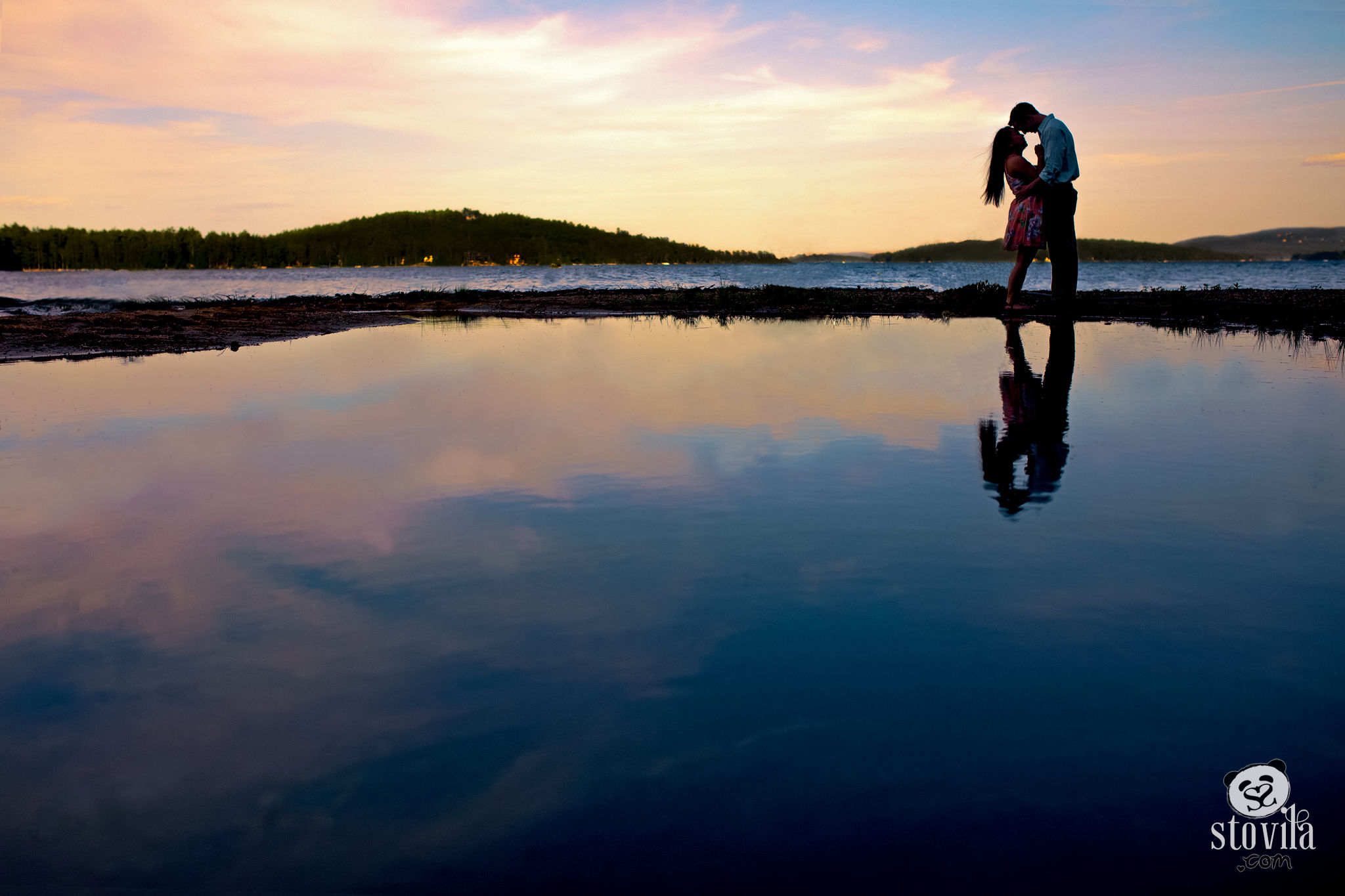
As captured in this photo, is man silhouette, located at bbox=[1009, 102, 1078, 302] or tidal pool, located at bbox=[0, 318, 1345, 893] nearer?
tidal pool, located at bbox=[0, 318, 1345, 893]

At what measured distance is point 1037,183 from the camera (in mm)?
16500

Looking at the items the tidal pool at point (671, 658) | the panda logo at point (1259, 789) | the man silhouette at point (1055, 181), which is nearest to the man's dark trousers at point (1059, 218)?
the man silhouette at point (1055, 181)

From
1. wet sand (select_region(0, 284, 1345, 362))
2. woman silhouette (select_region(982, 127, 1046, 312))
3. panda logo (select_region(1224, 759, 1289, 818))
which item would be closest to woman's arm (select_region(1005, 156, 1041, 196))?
woman silhouette (select_region(982, 127, 1046, 312))

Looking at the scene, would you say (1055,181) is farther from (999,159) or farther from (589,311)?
(589,311)

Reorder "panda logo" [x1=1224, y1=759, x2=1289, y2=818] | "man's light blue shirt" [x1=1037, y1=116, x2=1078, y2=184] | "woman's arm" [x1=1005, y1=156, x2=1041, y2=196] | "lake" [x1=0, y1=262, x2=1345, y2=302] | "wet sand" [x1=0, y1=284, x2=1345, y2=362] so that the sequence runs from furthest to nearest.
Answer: "lake" [x1=0, y1=262, x2=1345, y2=302], "wet sand" [x1=0, y1=284, x2=1345, y2=362], "woman's arm" [x1=1005, y1=156, x2=1041, y2=196], "man's light blue shirt" [x1=1037, y1=116, x2=1078, y2=184], "panda logo" [x1=1224, y1=759, x2=1289, y2=818]

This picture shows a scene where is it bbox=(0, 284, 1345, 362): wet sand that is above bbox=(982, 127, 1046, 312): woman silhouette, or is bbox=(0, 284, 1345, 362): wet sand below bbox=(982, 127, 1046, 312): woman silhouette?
below

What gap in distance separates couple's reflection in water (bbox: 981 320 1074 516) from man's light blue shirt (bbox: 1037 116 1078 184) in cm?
599

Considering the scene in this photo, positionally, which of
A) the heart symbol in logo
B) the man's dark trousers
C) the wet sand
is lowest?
the heart symbol in logo

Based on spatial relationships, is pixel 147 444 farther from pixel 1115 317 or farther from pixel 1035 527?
pixel 1115 317

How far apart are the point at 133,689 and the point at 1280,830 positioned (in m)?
3.73

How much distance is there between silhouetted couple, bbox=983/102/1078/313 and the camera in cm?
1608

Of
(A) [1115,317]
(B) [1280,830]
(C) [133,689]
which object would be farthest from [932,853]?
(A) [1115,317]

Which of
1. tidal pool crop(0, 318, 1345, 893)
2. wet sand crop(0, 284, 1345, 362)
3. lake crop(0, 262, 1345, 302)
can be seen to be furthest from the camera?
lake crop(0, 262, 1345, 302)

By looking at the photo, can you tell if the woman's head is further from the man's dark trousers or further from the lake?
the lake
